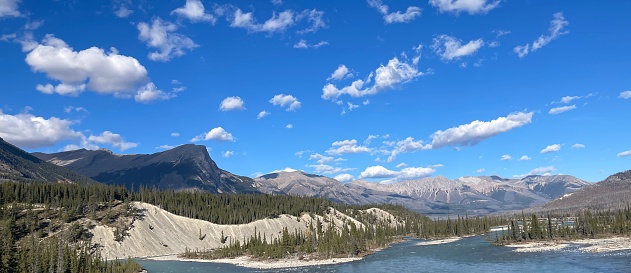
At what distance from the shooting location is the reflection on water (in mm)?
108562

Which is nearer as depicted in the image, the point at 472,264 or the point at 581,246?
the point at 472,264

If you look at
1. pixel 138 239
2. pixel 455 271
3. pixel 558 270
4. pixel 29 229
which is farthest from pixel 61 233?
pixel 558 270

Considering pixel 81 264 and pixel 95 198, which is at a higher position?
pixel 95 198

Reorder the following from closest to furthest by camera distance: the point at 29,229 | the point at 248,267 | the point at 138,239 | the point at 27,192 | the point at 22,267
→ the point at 22,267, the point at 248,267, the point at 29,229, the point at 138,239, the point at 27,192

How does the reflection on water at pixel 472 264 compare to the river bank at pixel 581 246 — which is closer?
the reflection on water at pixel 472 264

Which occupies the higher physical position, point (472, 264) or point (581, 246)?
point (472, 264)

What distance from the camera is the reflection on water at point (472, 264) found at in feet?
356

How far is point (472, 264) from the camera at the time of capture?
405ft

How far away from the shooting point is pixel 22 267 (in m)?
99.2

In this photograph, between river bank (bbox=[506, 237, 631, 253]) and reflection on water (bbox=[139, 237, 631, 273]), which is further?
river bank (bbox=[506, 237, 631, 253])

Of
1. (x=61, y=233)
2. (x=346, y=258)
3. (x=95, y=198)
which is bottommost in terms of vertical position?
(x=346, y=258)

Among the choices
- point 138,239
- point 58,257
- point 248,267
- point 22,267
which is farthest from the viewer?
point 138,239

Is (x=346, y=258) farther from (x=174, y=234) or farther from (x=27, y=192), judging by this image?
(x=27, y=192)

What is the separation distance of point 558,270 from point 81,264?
11444 centimetres
